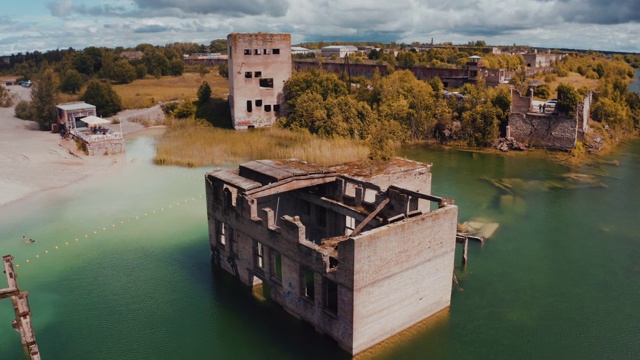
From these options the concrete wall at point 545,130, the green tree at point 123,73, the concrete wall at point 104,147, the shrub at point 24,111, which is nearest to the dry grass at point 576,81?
the concrete wall at point 545,130

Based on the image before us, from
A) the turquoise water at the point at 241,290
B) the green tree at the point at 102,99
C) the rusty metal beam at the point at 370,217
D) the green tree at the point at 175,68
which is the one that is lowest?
the turquoise water at the point at 241,290

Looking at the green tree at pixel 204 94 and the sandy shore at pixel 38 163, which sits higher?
the green tree at pixel 204 94

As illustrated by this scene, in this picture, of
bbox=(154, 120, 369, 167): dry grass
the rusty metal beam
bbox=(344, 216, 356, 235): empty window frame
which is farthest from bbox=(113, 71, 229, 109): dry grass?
the rusty metal beam

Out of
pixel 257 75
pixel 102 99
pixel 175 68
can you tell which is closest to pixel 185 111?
pixel 102 99

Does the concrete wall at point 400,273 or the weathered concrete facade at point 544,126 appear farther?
the weathered concrete facade at point 544,126

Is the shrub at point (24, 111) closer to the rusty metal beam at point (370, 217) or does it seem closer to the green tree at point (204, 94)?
the green tree at point (204, 94)

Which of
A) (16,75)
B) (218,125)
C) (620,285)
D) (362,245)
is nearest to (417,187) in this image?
(620,285)

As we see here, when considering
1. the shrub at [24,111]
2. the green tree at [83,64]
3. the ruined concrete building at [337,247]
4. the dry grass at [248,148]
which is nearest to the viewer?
the ruined concrete building at [337,247]

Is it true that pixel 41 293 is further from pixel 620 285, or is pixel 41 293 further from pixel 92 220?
pixel 620 285

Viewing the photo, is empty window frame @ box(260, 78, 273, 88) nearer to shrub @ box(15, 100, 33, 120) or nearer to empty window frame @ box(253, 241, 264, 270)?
shrub @ box(15, 100, 33, 120)
